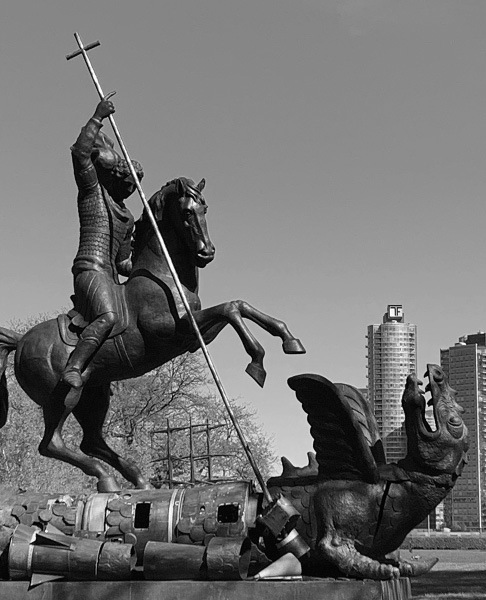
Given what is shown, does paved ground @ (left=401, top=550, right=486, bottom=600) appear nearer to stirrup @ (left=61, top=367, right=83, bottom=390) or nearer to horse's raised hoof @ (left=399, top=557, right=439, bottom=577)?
horse's raised hoof @ (left=399, top=557, right=439, bottom=577)

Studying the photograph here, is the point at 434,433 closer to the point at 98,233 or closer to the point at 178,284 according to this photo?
the point at 178,284

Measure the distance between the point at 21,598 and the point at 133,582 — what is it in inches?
38.8

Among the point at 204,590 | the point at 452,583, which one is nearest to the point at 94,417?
the point at 204,590

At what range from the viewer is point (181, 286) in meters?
9.78

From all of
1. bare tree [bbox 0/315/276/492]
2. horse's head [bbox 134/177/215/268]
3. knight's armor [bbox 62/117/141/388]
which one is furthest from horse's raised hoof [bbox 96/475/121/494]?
bare tree [bbox 0/315/276/492]

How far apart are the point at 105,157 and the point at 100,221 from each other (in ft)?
2.30

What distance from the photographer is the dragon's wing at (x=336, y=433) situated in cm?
897

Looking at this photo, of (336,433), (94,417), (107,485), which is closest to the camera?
(336,433)

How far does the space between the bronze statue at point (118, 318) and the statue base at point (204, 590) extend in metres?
1.41

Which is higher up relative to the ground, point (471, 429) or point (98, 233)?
point (471, 429)

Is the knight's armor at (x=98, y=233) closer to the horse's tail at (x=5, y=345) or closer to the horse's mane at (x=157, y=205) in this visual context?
the horse's mane at (x=157, y=205)

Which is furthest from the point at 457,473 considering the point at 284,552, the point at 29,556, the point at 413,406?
the point at 29,556

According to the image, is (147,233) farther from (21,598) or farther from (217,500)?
(21,598)

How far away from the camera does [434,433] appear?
351 inches
